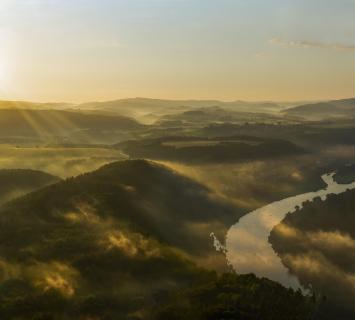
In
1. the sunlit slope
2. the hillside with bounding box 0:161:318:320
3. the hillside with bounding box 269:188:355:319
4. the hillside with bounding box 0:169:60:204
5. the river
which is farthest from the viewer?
the hillside with bounding box 0:169:60:204

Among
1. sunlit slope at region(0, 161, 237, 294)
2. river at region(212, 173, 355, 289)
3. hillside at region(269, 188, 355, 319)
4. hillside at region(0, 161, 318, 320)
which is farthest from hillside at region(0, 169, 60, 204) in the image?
hillside at region(269, 188, 355, 319)

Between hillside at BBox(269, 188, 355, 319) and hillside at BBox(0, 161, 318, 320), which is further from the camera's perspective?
hillside at BBox(269, 188, 355, 319)

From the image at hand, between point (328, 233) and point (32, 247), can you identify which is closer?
point (32, 247)

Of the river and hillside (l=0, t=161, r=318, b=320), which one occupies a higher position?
hillside (l=0, t=161, r=318, b=320)

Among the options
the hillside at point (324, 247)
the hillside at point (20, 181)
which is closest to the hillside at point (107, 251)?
the hillside at point (324, 247)

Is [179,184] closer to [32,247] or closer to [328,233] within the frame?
[328,233]

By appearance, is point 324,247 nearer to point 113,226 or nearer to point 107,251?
point 113,226

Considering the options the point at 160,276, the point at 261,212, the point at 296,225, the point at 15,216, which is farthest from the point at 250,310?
the point at 261,212

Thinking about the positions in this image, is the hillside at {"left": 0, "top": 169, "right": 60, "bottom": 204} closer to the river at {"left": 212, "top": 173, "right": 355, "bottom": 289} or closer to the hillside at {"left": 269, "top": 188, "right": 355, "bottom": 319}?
the river at {"left": 212, "top": 173, "right": 355, "bottom": 289}
